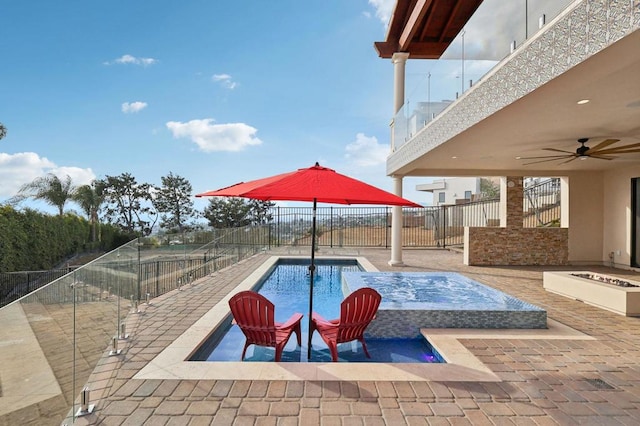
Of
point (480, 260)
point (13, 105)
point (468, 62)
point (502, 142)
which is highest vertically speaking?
point (13, 105)

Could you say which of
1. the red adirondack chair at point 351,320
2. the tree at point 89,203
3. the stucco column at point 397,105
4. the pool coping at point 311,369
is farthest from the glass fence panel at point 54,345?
the tree at point 89,203

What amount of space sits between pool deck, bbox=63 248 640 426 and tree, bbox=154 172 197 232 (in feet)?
108

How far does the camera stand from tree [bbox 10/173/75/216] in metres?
23.4

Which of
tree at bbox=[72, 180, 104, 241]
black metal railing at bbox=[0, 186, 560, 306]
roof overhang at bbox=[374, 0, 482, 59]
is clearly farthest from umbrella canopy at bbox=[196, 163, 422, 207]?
tree at bbox=[72, 180, 104, 241]

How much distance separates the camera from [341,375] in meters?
3.41

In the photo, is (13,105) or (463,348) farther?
(13,105)

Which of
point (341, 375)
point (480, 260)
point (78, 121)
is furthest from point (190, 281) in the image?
point (78, 121)

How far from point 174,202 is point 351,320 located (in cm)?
3519

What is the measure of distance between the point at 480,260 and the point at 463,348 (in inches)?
→ 305

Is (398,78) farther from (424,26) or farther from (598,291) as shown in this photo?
(598,291)

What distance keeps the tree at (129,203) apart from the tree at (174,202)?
84cm

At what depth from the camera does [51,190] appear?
2445 cm

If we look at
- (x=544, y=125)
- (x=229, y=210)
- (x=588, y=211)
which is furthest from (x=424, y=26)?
(x=229, y=210)

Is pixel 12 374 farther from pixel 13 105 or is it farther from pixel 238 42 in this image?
pixel 13 105
